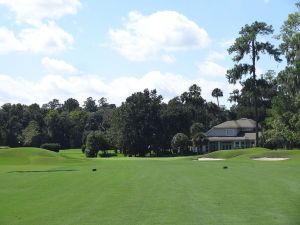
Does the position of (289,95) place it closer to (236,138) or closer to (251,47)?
(251,47)

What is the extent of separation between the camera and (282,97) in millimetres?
75125

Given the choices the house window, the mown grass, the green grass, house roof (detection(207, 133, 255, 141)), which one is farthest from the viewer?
the house window

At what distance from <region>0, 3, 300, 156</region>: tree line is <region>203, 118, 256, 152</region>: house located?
171 inches

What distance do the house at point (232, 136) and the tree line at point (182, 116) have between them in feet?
14.2

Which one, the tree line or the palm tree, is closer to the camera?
the tree line

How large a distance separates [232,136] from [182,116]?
13405mm

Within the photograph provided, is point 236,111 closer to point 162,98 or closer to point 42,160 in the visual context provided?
point 162,98

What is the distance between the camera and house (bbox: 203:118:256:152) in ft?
403

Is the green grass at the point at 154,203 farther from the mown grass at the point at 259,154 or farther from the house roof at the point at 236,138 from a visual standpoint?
the house roof at the point at 236,138

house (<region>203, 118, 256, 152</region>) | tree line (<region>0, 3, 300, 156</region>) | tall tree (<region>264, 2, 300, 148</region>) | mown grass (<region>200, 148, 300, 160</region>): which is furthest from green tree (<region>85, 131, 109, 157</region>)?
mown grass (<region>200, 148, 300, 160</region>)

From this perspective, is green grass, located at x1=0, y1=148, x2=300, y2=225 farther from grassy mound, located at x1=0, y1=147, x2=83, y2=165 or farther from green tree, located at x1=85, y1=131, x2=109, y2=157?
green tree, located at x1=85, y1=131, x2=109, y2=157

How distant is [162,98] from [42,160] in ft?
225

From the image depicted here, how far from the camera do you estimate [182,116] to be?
123938 millimetres

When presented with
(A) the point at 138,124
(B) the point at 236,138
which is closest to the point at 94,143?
(A) the point at 138,124
